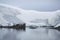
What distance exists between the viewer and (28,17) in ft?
8.77

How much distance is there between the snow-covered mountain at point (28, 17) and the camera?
266cm

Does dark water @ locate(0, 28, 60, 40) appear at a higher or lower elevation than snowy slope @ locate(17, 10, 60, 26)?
lower

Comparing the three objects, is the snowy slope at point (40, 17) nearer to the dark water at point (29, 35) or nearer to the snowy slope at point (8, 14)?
the snowy slope at point (8, 14)

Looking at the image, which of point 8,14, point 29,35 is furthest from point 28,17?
point 29,35

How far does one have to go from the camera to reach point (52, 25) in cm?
264

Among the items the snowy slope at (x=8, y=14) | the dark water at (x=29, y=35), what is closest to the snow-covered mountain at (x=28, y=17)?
the snowy slope at (x=8, y=14)

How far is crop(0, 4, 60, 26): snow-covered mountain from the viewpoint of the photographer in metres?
2.66

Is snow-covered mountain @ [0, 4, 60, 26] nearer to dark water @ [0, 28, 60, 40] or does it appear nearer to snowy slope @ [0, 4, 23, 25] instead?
snowy slope @ [0, 4, 23, 25]

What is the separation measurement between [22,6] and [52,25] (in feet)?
2.71

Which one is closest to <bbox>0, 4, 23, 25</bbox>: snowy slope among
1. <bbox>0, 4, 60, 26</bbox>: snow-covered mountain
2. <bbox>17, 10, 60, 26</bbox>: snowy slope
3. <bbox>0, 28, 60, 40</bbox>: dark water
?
<bbox>0, 4, 60, 26</bbox>: snow-covered mountain

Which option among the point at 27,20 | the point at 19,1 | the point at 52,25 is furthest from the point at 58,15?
the point at 19,1

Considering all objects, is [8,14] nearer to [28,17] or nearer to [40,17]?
[28,17]

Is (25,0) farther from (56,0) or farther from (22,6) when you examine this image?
(56,0)

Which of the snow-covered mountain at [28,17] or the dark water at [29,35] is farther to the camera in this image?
the snow-covered mountain at [28,17]
